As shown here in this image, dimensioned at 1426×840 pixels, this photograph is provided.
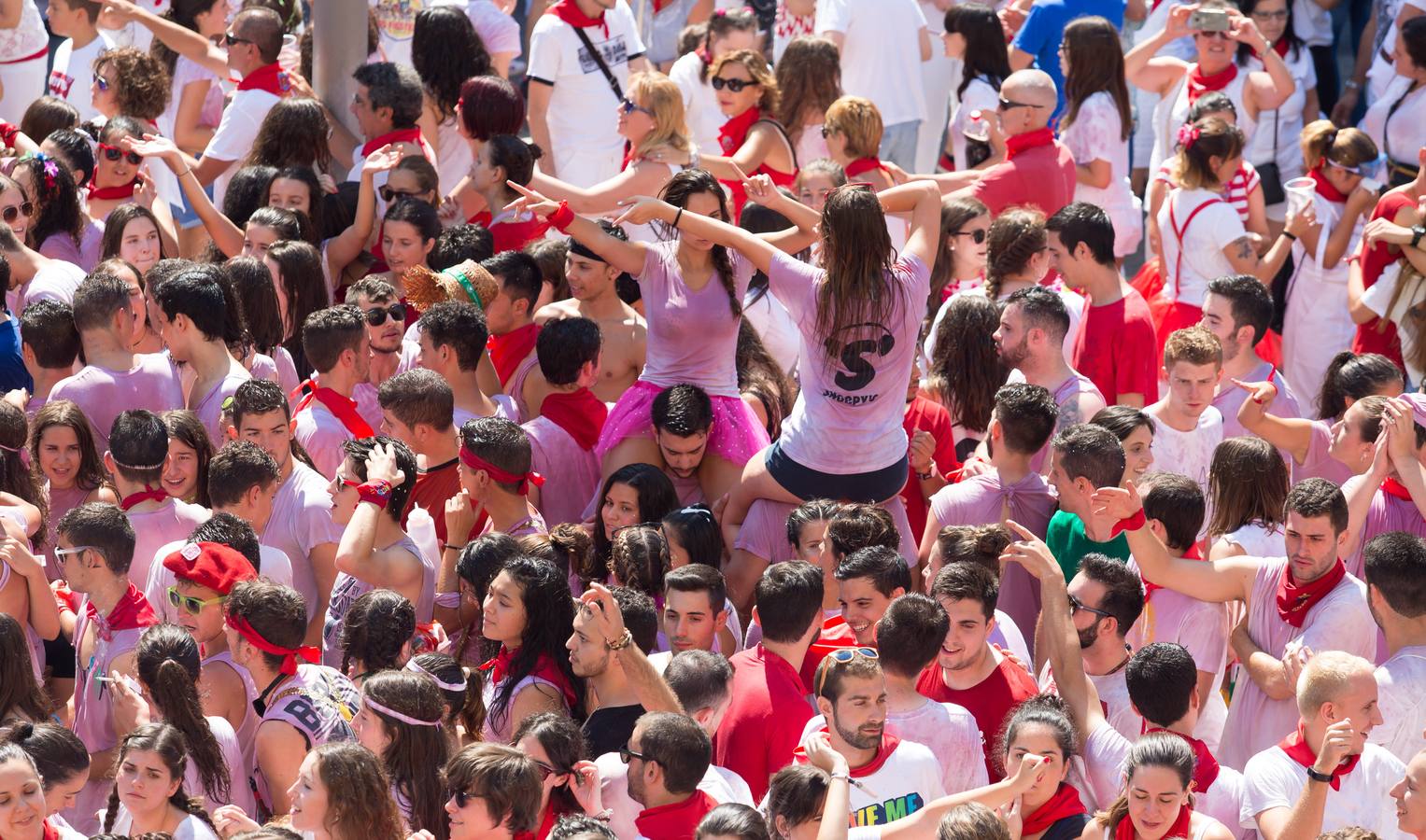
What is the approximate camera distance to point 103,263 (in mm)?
6977

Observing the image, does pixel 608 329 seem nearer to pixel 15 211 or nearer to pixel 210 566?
pixel 210 566

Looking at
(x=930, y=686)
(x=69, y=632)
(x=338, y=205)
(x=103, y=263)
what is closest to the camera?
(x=930, y=686)

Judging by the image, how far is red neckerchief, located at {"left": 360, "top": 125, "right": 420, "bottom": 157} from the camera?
8188 mm

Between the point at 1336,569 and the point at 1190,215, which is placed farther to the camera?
the point at 1190,215

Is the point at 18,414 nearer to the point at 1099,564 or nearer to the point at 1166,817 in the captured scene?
the point at 1099,564

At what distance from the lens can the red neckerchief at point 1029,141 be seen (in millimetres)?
8516

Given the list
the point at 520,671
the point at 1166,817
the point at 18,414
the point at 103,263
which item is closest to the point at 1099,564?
the point at 1166,817

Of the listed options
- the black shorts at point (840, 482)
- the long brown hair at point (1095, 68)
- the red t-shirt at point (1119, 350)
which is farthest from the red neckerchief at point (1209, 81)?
the black shorts at point (840, 482)

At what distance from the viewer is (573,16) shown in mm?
9109

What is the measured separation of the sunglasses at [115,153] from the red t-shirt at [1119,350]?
414 centimetres

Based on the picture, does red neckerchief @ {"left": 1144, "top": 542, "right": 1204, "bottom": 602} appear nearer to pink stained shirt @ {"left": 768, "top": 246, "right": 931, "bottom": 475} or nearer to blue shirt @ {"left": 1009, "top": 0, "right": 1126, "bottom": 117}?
pink stained shirt @ {"left": 768, "top": 246, "right": 931, "bottom": 475}

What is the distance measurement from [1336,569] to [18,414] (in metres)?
4.15

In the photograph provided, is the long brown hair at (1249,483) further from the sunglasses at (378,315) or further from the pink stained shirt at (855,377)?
the sunglasses at (378,315)

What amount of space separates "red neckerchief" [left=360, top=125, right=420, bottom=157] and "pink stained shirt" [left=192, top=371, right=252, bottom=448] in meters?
1.96
